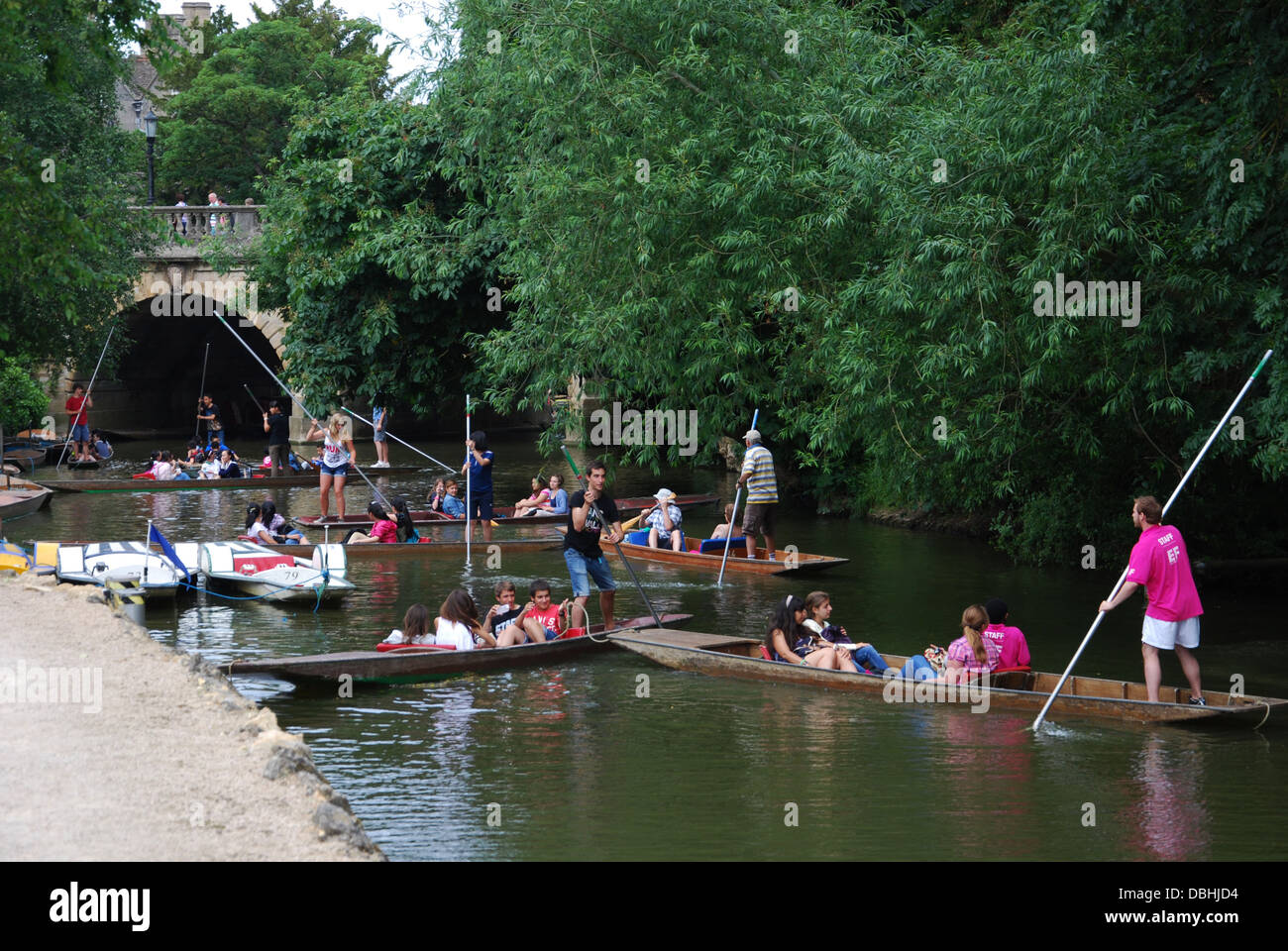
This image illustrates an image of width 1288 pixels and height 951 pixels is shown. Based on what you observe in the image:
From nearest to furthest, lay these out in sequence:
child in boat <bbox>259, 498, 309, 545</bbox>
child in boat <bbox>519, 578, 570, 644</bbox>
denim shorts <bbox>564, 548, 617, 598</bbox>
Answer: child in boat <bbox>519, 578, 570, 644</bbox>, denim shorts <bbox>564, 548, 617, 598</bbox>, child in boat <bbox>259, 498, 309, 545</bbox>

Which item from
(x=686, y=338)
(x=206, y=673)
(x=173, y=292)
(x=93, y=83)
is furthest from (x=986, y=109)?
(x=173, y=292)

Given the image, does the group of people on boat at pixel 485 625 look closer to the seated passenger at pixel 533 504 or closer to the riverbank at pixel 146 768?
the riverbank at pixel 146 768

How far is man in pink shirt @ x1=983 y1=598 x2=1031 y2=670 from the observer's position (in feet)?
34.4

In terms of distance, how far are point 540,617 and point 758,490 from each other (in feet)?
17.1

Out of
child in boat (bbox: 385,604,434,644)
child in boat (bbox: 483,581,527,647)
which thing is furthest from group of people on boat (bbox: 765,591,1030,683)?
child in boat (bbox: 385,604,434,644)

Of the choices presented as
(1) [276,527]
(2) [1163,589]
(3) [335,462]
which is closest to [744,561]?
(1) [276,527]

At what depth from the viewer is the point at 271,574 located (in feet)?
46.8

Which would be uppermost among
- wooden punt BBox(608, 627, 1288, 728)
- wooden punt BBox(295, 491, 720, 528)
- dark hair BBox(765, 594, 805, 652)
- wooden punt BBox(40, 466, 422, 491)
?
wooden punt BBox(40, 466, 422, 491)

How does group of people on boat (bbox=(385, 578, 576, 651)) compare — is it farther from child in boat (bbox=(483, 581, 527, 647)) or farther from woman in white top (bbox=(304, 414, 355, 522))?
woman in white top (bbox=(304, 414, 355, 522))

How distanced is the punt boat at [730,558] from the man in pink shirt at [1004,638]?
5.83 metres

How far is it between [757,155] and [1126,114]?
380 centimetres

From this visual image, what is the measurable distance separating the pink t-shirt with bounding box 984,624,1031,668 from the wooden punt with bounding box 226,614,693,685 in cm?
329
